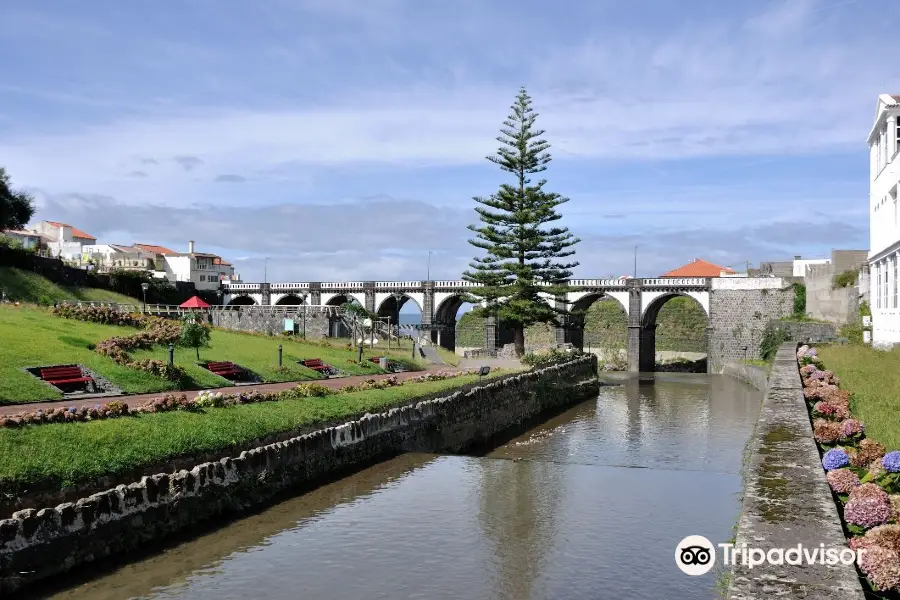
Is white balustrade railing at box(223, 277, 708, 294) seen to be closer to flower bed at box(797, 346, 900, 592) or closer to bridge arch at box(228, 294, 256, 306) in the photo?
bridge arch at box(228, 294, 256, 306)

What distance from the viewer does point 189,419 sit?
1405 cm

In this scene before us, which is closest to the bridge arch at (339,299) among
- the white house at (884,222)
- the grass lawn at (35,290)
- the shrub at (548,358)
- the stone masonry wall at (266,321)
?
the grass lawn at (35,290)

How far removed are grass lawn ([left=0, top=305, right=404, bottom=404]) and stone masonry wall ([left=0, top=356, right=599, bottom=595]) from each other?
680 centimetres

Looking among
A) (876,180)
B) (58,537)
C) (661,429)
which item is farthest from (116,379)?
(876,180)

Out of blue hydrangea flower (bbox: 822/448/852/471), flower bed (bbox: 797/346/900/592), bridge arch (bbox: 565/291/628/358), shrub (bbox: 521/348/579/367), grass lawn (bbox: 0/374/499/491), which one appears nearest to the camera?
flower bed (bbox: 797/346/900/592)

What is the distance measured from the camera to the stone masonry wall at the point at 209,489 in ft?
29.7

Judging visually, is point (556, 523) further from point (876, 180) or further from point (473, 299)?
point (473, 299)

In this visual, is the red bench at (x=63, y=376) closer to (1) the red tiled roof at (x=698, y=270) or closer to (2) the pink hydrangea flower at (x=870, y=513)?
(2) the pink hydrangea flower at (x=870, y=513)

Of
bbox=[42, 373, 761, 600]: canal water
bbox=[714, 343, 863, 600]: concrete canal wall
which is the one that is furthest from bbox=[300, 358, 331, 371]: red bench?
bbox=[714, 343, 863, 600]: concrete canal wall

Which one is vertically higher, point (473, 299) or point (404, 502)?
point (473, 299)

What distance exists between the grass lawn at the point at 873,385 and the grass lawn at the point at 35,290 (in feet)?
142

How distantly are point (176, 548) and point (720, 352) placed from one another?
5586 cm

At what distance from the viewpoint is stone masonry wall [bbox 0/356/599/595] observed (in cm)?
906

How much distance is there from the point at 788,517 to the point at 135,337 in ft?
72.8
